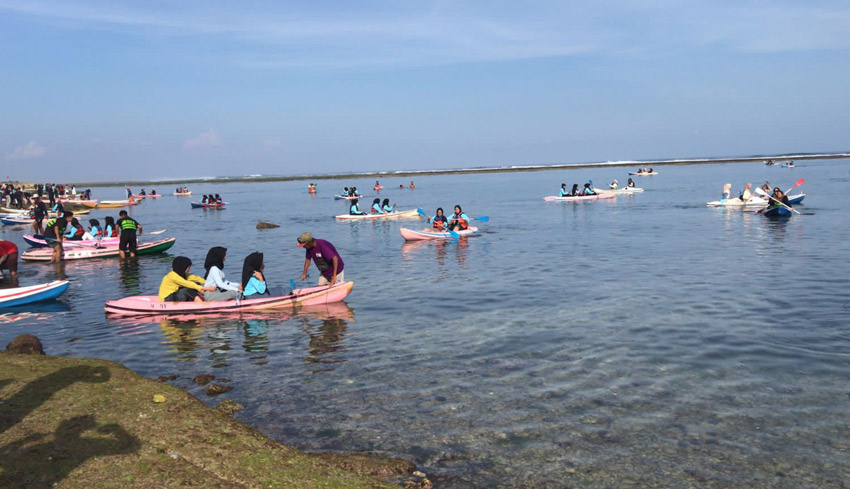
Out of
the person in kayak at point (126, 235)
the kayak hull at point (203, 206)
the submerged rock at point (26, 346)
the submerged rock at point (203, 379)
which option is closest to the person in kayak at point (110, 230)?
the person in kayak at point (126, 235)

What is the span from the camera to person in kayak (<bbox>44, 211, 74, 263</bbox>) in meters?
28.7

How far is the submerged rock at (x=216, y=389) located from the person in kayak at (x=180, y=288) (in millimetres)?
6281

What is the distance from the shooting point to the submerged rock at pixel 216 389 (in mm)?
10438

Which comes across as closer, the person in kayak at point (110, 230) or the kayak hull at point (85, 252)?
the kayak hull at point (85, 252)

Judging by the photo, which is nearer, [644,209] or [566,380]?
[566,380]

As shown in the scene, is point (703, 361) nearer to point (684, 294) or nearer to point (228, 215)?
point (684, 294)

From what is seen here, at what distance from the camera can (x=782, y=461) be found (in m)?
7.52

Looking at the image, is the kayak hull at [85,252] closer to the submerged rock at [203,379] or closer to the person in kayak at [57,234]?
the person in kayak at [57,234]

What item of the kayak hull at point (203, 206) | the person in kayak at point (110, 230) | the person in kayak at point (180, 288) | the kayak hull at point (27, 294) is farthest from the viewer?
the kayak hull at point (203, 206)

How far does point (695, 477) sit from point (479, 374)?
445 centimetres

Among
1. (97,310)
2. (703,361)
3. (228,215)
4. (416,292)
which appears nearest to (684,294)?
(703,361)

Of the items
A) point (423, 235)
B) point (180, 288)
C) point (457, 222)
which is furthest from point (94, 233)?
point (457, 222)

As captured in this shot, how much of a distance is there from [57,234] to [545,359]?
2585cm

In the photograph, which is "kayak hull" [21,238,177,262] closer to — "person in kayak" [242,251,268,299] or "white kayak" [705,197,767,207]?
"person in kayak" [242,251,268,299]
